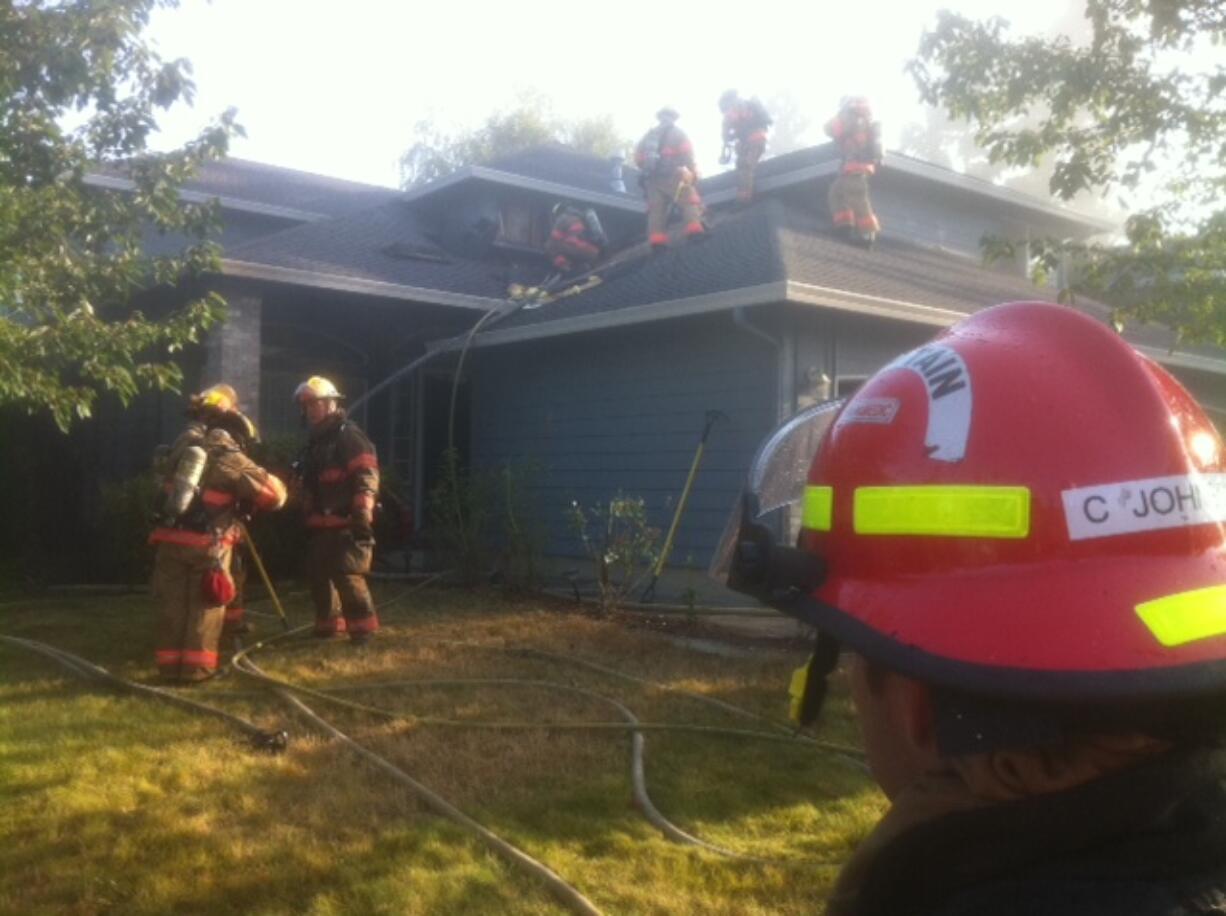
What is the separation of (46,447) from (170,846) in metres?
11.6

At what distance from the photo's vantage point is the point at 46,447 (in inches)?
577

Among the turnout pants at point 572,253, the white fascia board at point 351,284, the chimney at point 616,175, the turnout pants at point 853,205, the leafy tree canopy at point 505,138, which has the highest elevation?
the leafy tree canopy at point 505,138

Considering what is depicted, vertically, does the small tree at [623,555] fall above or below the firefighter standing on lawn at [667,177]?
below

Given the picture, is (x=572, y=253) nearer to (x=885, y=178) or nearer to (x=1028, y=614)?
(x=885, y=178)

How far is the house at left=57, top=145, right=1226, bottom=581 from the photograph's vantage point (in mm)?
11344

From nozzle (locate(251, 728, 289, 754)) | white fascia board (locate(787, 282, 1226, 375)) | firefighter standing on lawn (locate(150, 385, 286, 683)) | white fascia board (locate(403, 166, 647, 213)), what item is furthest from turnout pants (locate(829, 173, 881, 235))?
nozzle (locate(251, 728, 289, 754))

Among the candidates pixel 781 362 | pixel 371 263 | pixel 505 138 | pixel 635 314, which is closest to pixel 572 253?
pixel 371 263

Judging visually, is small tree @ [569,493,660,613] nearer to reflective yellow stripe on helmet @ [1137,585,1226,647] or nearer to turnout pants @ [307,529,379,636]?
turnout pants @ [307,529,379,636]

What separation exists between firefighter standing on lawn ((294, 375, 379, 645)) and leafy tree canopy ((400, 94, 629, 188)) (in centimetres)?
3268

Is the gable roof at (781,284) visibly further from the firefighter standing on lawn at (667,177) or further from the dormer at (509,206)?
the dormer at (509,206)

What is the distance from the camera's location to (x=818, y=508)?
1.49 meters

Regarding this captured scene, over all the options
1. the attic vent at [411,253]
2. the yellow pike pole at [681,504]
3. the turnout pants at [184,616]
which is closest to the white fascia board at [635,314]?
the yellow pike pole at [681,504]

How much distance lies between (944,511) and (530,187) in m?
15.9

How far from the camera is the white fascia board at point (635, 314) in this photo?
10.5m
